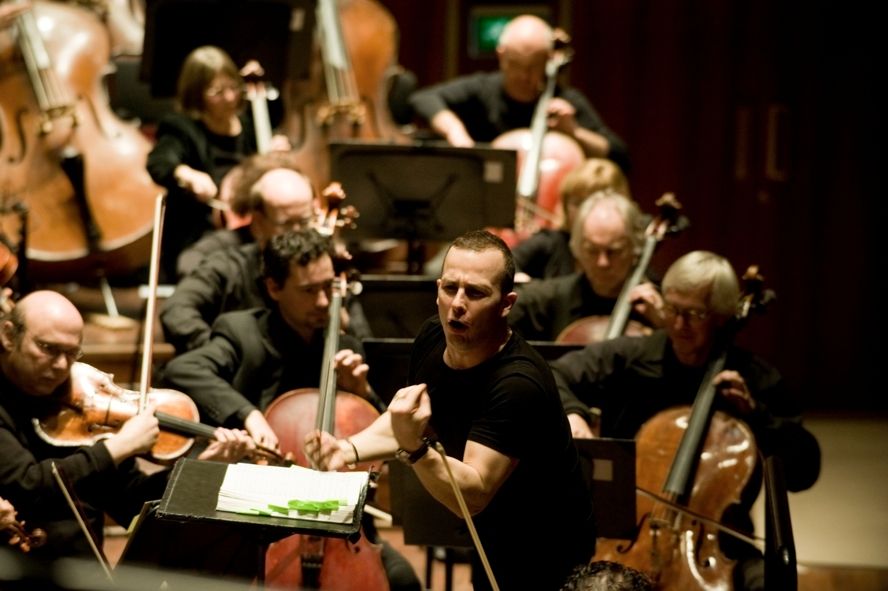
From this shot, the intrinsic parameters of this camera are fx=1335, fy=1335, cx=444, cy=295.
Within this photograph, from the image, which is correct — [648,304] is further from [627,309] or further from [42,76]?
[42,76]

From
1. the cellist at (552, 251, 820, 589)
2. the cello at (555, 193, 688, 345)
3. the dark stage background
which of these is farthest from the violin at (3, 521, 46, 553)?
the dark stage background

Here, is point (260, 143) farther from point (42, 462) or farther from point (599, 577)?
point (599, 577)

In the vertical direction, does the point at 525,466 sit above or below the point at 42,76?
below

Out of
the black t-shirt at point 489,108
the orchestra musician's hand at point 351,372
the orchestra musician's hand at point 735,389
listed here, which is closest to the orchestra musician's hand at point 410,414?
the orchestra musician's hand at point 351,372

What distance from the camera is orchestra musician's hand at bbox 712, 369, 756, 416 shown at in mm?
3584

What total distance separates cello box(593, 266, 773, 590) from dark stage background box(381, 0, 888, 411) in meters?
3.91

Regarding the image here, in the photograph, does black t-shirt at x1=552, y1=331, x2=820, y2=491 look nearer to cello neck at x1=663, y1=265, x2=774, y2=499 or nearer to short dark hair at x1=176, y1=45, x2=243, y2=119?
cello neck at x1=663, y1=265, x2=774, y2=499

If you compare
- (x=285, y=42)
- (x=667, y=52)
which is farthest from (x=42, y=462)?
(x=667, y=52)

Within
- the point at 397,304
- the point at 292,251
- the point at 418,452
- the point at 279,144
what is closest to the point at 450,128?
the point at 279,144

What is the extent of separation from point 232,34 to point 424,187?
51.9 inches

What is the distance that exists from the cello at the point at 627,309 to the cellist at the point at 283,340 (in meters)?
0.87

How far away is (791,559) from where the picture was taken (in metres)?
2.64

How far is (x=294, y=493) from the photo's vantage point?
2.61 metres

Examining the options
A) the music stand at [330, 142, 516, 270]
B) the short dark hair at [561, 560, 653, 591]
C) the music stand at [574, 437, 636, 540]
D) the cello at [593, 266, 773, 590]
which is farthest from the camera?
the music stand at [330, 142, 516, 270]
